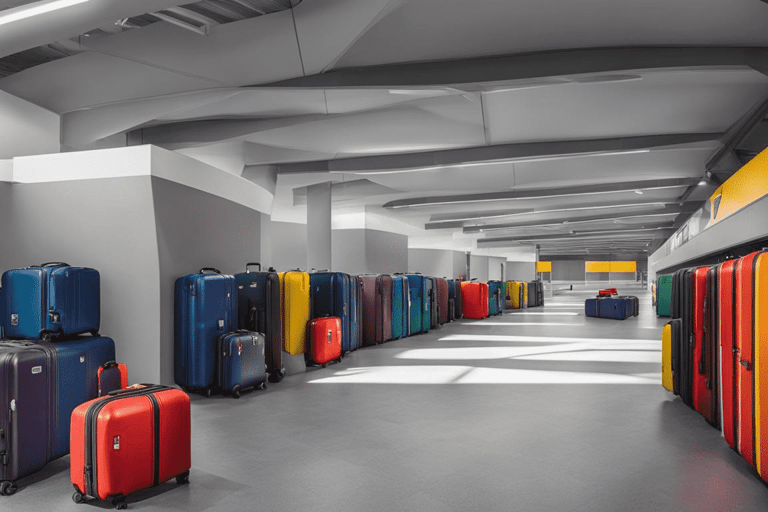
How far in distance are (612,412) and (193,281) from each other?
4.23 meters

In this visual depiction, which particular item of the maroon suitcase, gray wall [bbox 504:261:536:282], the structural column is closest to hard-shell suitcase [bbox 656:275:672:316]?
the structural column

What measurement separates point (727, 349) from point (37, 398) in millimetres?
4623

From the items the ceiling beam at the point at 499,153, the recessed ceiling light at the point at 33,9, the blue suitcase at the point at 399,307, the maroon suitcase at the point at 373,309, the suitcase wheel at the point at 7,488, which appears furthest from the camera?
the blue suitcase at the point at 399,307

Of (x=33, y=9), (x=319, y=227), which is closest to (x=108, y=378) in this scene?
(x=33, y=9)

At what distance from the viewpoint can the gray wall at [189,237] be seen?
5.09 metres

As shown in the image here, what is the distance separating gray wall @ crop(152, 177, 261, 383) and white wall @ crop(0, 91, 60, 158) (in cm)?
294

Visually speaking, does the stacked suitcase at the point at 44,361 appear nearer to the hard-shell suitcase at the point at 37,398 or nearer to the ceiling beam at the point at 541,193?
the hard-shell suitcase at the point at 37,398

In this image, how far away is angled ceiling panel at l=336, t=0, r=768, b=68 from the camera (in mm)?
5258

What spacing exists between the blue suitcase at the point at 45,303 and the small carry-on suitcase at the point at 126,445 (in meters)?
1.25

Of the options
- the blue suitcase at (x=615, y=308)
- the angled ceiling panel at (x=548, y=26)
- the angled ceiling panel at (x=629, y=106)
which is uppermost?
the angled ceiling panel at (x=548, y=26)

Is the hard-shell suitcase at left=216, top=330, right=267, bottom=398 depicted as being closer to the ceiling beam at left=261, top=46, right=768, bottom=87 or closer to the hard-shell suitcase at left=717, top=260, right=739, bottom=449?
the ceiling beam at left=261, top=46, right=768, bottom=87

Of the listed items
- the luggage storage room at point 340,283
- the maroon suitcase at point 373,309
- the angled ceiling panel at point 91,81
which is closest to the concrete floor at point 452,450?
the luggage storage room at point 340,283

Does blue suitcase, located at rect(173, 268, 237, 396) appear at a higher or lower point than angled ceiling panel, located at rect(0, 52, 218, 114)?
lower

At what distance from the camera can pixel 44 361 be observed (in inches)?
130
